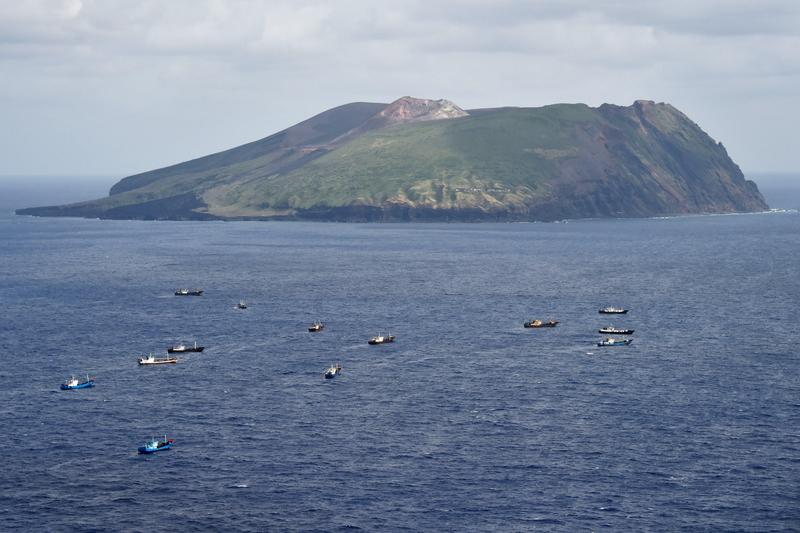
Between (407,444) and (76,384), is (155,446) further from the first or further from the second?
(76,384)

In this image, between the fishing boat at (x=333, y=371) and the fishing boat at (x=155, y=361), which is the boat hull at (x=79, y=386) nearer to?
the fishing boat at (x=155, y=361)

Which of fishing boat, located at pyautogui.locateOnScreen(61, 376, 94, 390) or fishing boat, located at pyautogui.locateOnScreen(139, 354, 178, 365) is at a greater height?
fishing boat, located at pyautogui.locateOnScreen(139, 354, 178, 365)

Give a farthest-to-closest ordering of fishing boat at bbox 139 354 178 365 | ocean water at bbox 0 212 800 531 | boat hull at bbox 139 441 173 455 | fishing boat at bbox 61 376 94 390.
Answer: fishing boat at bbox 139 354 178 365 < fishing boat at bbox 61 376 94 390 < boat hull at bbox 139 441 173 455 < ocean water at bbox 0 212 800 531

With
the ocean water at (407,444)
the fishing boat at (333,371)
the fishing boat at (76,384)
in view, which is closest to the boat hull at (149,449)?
the ocean water at (407,444)

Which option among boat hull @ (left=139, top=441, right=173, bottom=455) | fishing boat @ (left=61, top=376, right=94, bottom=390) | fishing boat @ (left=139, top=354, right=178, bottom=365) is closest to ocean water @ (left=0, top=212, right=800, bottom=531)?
boat hull @ (left=139, top=441, right=173, bottom=455)

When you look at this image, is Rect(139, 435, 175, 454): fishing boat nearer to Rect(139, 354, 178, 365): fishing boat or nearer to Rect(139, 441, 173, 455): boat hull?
Rect(139, 441, 173, 455): boat hull

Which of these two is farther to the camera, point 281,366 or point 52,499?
point 281,366

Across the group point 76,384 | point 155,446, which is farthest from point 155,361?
point 155,446

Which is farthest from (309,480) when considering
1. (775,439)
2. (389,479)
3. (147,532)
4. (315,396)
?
(775,439)

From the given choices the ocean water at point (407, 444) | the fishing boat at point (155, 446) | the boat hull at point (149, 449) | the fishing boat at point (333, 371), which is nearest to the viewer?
the ocean water at point (407, 444)

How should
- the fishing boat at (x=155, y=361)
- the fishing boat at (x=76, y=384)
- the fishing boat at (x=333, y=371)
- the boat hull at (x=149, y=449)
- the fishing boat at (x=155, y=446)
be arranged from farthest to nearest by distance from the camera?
the fishing boat at (x=155, y=361)
the fishing boat at (x=333, y=371)
the fishing boat at (x=76, y=384)
the fishing boat at (x=155, y=446)
the boat hull at (x=149, y=449)

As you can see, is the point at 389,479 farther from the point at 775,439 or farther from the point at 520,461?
the point at 775,439
